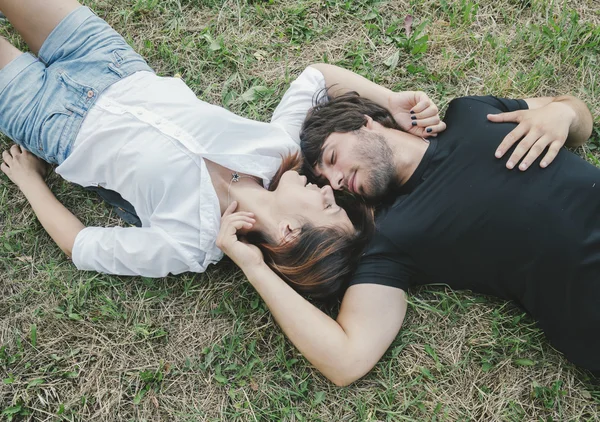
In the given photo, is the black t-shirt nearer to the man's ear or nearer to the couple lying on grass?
the couple lying on grass

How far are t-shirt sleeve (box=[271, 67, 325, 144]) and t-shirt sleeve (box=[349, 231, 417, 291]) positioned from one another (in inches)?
40.2

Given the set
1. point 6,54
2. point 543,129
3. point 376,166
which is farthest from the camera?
point 6,54

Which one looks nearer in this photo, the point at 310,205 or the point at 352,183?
the point at 310,205

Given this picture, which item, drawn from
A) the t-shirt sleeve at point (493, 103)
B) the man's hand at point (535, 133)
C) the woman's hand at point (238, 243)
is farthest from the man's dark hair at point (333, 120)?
the man's hand at point (535, 133)

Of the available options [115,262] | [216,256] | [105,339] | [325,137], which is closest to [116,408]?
[105,339]

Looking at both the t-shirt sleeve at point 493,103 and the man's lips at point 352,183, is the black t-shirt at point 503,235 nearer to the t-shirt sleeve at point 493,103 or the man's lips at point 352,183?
the t-shirt sleeve at point 493,103

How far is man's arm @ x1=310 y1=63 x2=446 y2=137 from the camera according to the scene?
3.43m

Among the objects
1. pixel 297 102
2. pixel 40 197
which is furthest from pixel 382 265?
pixel 40 197

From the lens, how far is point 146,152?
3160 millimetres

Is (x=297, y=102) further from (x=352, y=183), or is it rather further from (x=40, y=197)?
(x=40, y=197)

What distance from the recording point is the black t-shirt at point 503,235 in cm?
300

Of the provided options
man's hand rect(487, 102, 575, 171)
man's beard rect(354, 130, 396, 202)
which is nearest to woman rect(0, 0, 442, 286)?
man's beard rect(354, 130, 396, 202)

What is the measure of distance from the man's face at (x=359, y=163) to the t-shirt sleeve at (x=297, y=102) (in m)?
0.37

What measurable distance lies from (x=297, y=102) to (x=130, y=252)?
1609 mm
